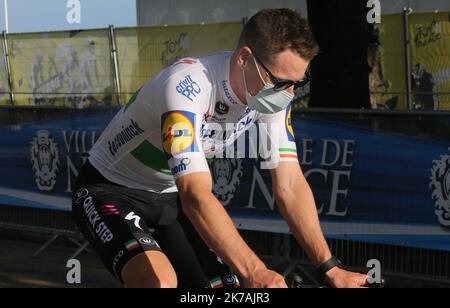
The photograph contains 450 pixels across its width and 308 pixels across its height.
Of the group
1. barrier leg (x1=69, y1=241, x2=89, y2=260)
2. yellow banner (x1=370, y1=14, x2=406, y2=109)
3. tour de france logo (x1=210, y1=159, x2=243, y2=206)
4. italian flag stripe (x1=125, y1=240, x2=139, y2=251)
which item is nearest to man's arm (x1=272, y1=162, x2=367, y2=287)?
italian flag stripe (x1=125, y1=240, x2=139, y2=251)

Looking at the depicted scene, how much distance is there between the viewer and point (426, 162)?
700 cm

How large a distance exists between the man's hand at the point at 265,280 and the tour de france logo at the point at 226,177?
4.69 metres

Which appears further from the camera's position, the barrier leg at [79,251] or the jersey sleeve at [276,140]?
the barrier leg at [79,251]

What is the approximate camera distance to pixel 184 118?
3750 mm

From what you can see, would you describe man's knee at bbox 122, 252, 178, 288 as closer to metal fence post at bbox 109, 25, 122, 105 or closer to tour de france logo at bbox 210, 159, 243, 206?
tour de france logo at bbox 210, 159, 243, 206

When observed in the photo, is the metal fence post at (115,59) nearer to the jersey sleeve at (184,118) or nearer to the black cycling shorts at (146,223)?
the black cycling shorts at (146,223)

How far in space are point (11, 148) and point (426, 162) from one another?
4950mm

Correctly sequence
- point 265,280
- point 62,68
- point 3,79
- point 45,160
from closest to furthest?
point 265,280, point 45,160, point 62,68, point 3,79

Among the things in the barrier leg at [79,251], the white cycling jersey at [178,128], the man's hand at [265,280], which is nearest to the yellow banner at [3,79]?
the barrier leg at [79,251]

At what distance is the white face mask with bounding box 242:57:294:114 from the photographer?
3896mm

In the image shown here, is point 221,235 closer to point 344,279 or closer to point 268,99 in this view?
point 344,279

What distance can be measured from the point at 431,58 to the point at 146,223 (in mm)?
6570

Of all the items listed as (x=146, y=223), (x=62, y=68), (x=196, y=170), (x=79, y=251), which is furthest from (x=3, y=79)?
(x=196, y=170)

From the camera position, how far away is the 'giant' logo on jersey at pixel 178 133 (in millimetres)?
3684
